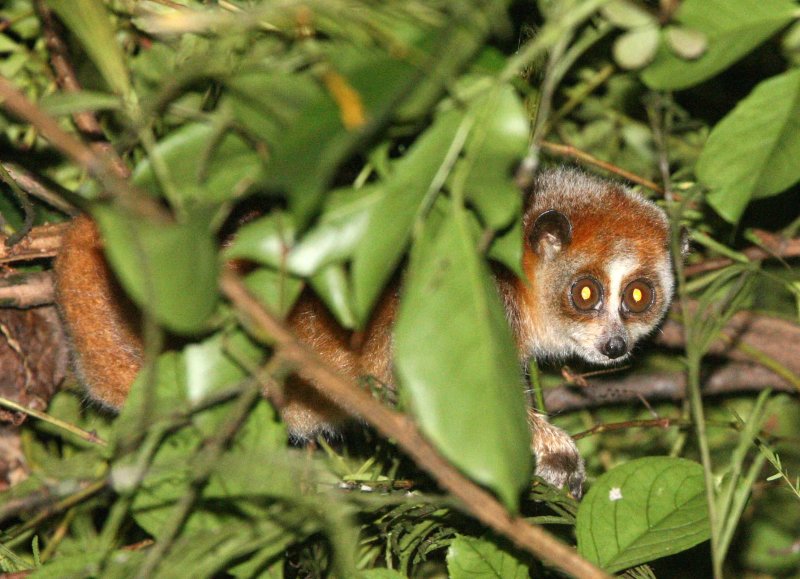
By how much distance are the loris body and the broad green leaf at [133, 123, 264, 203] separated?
164 cm

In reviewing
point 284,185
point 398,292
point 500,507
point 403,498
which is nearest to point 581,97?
point 398,292

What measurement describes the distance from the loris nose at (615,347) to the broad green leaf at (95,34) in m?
2.89

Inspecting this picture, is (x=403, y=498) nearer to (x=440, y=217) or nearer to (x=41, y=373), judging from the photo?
(x=440, y=217)

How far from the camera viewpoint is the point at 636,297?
4.07 meters

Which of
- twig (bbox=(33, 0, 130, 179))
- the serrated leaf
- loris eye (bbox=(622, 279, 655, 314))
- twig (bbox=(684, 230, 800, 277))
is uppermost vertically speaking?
the serrated leaf

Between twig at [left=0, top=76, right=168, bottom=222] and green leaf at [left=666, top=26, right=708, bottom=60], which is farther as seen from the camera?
green leaf at [left=666, top=26, right=708, bottom=60]

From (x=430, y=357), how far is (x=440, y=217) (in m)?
0.33

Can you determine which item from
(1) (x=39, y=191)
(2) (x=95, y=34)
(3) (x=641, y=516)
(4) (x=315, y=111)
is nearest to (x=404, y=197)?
(4) (x=315, y=111)

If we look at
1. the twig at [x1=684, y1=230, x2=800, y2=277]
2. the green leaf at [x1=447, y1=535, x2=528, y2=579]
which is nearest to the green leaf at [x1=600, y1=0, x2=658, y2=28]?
the green leaf at [x1=447, y1=535, x2=528, y2=579]

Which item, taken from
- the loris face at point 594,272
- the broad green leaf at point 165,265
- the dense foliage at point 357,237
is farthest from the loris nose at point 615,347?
the broad green leaf at point 165,265

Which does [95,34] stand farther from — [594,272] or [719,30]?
[594,272]

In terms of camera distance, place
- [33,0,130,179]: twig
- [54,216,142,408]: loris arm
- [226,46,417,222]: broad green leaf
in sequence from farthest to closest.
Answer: [33,0,130,179]: twig < [54,216,142,408]: loris arm < [226,46,417,222]: broad green leaf

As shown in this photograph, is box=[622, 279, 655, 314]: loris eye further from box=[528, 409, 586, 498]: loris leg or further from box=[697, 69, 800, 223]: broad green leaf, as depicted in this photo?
box=[697, 69, 800, 223]: broad green leaf

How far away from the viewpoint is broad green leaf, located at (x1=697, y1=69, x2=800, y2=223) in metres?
1.81
